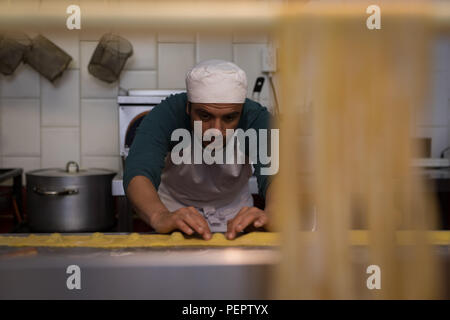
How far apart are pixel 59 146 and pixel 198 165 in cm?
126

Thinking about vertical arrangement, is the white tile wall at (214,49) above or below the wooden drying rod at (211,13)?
above

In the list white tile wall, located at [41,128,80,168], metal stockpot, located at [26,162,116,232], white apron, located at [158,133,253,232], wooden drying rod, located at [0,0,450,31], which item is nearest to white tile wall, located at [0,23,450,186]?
white tile wall, located at [41,128,80,168]

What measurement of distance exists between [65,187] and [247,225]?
119cm

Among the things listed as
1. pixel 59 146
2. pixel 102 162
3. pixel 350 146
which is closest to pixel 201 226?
pixel 350 146

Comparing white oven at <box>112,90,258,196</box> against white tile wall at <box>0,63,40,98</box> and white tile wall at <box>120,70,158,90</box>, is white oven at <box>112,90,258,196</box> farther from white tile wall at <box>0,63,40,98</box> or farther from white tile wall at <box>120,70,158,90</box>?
white tile wall at <box>0,63,40,98</box>

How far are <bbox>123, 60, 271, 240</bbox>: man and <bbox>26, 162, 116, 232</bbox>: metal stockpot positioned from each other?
46 cm

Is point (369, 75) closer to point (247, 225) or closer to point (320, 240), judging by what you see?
point (320, 240)

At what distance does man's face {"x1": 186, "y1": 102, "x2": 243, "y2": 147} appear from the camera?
1052mm

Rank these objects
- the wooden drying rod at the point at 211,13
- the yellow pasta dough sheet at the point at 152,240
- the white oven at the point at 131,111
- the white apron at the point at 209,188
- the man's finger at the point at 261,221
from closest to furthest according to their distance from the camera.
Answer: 1. the wooden drying rod at the point at 211,13
2. the yellow pasta dough sheet at the point at 152,240
3. the man's finger at the point at 261,221
4. the white apron at the point at 209,188
5. the white oven at the point at 131,111

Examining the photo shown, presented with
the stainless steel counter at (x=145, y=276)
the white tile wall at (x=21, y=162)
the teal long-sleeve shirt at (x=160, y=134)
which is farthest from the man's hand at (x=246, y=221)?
the white tile wall at (x=21, y=162)

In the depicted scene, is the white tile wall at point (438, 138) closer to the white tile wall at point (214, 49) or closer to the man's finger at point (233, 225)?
the white tile wall at point (214, 49)

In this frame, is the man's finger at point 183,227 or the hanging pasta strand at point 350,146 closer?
the hanging pasta strand at point 350,146

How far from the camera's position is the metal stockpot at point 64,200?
67.2 inches

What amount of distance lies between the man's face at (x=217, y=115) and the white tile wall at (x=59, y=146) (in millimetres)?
1455
